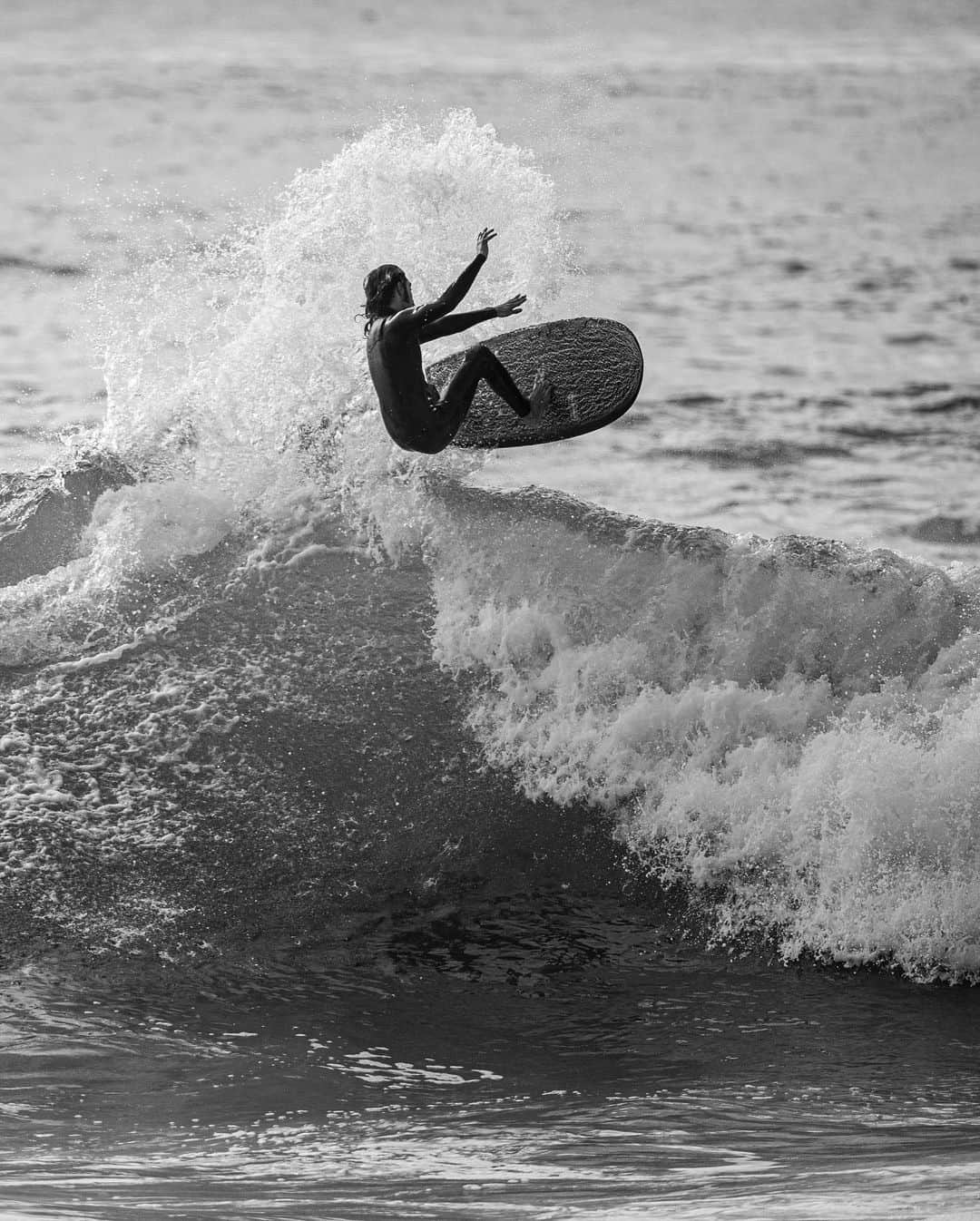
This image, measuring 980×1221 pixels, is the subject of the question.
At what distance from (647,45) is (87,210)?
19966 mm

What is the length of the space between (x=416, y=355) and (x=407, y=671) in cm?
185

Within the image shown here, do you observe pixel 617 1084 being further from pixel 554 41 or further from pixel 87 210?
pixel 554 41

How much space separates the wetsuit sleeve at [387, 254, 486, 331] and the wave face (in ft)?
6.15

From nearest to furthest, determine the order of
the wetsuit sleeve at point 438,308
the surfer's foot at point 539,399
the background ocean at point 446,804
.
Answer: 1. the background ocean at point 446,804
2. the wetsuit sleeve at point 438,308
3. the surfer's foot at point 539,399

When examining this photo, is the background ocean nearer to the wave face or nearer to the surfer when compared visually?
the wave face

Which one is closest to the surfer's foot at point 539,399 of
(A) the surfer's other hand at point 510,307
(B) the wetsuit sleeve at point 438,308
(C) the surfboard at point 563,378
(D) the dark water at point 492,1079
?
(C) the surfboard at point 563,378

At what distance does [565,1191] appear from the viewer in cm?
511

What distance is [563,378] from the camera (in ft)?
28.3

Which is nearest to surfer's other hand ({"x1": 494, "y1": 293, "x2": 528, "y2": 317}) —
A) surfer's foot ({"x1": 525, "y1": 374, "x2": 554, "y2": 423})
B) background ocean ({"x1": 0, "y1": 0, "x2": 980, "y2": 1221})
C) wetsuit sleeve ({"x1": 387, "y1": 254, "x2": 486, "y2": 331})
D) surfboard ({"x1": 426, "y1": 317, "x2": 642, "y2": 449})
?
wetsuit sleeve ({"x1": 387, "y1": 254, "x2": 486, "y2": 331})

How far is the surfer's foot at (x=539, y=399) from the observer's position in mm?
8391

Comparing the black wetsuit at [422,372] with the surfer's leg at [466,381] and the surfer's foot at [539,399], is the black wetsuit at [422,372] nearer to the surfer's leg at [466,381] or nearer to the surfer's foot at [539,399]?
the surfer's leg at [466,381]

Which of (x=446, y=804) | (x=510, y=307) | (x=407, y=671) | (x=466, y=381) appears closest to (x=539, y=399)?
(x=466, y=381)

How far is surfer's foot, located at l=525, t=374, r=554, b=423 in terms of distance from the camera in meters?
8.39

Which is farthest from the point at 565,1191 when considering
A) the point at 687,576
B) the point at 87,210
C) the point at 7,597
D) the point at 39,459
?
the point at 87,210
